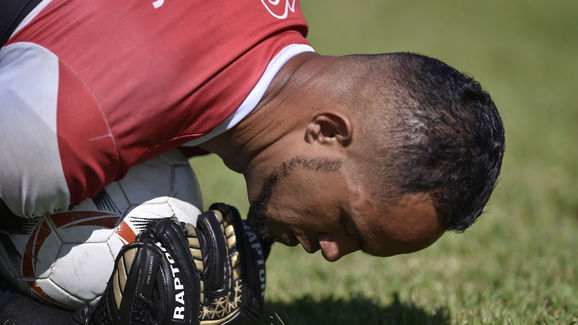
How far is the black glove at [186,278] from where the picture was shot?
257 cm

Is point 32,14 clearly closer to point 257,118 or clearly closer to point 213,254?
point 257,118

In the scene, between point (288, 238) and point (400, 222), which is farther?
point (288, 238)

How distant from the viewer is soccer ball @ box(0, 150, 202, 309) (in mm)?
2682

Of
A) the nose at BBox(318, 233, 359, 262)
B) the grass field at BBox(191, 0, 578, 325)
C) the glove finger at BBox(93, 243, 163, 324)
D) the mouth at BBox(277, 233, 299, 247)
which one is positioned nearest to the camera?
the glove finger at BBox(93, 243, 163, 324)

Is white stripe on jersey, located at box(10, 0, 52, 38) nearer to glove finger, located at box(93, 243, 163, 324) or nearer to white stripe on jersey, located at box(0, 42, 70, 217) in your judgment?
white stripe on jersey, located at box(0, 42, 70, 217)

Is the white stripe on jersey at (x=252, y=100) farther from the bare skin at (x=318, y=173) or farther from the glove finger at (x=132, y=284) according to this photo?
the glove finger at (x=132, y=284)

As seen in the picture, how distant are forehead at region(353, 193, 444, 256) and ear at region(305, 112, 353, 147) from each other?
0.27 m

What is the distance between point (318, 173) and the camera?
2.55 m

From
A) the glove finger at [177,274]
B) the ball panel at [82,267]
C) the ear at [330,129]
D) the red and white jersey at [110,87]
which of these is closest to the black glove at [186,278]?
the glove finger at [177,274]

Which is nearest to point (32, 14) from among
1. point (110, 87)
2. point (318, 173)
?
point (110, 87)

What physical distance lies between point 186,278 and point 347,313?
3.56ft

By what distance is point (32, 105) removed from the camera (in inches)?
88.2

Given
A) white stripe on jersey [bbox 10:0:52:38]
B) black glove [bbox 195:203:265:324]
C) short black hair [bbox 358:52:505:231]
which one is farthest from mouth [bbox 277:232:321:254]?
white stripe on jersey [bbox 10:0:52:38]

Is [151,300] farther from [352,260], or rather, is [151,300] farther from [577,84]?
[577,84]
